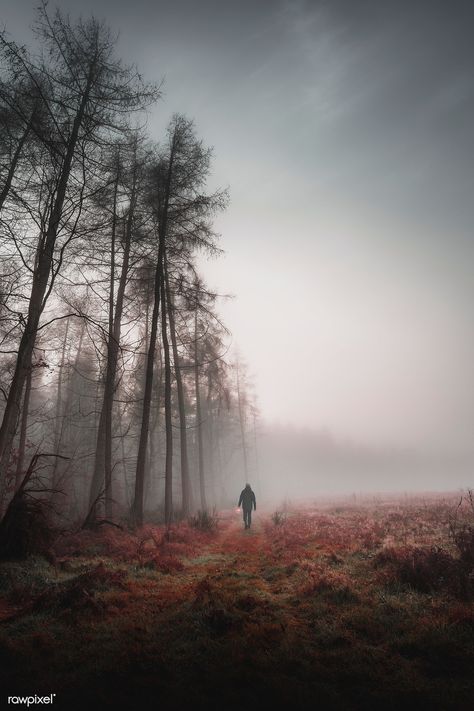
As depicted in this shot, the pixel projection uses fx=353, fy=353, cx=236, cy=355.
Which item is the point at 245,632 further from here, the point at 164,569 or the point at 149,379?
the point at 149,379

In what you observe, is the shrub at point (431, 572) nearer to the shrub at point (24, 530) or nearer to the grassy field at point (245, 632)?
the grassy field at point (245, 632)

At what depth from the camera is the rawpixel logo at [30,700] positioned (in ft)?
9.34

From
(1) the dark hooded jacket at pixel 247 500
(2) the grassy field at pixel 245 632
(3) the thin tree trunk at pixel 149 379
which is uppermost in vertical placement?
(3) the thin tree trunk at pixel 149 379

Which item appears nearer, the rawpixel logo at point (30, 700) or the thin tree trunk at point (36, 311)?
the rawpixel logo at point (30, 700)

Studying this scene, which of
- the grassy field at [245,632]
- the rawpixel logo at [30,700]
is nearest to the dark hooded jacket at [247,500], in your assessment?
the grassy field at [245,632]

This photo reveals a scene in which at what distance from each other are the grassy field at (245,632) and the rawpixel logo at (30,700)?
8cm

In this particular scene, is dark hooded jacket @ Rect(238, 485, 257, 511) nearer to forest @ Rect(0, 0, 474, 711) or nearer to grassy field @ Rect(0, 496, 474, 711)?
forest @ Rect(0, 0, 474, 711)

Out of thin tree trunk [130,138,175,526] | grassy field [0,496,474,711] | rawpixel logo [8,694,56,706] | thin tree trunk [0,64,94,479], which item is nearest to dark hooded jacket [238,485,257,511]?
thin tree trunk [130,138,175,526]

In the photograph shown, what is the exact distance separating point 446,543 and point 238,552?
5.31 metres

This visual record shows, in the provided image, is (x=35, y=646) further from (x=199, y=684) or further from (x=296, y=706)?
(x=296, y=706)

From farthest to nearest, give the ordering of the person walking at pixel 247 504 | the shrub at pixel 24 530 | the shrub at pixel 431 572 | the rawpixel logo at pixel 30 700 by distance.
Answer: the person walking at pixel 247 504
the shrub at pixel 24 530
the shrub at pixel 431 572
the rawpixel logo at pixel 30 700

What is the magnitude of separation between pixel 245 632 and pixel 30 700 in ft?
7.25

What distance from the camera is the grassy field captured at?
3037mm

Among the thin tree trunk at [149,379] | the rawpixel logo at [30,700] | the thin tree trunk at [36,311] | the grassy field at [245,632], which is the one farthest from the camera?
the thin tree trunk at [149,379]
